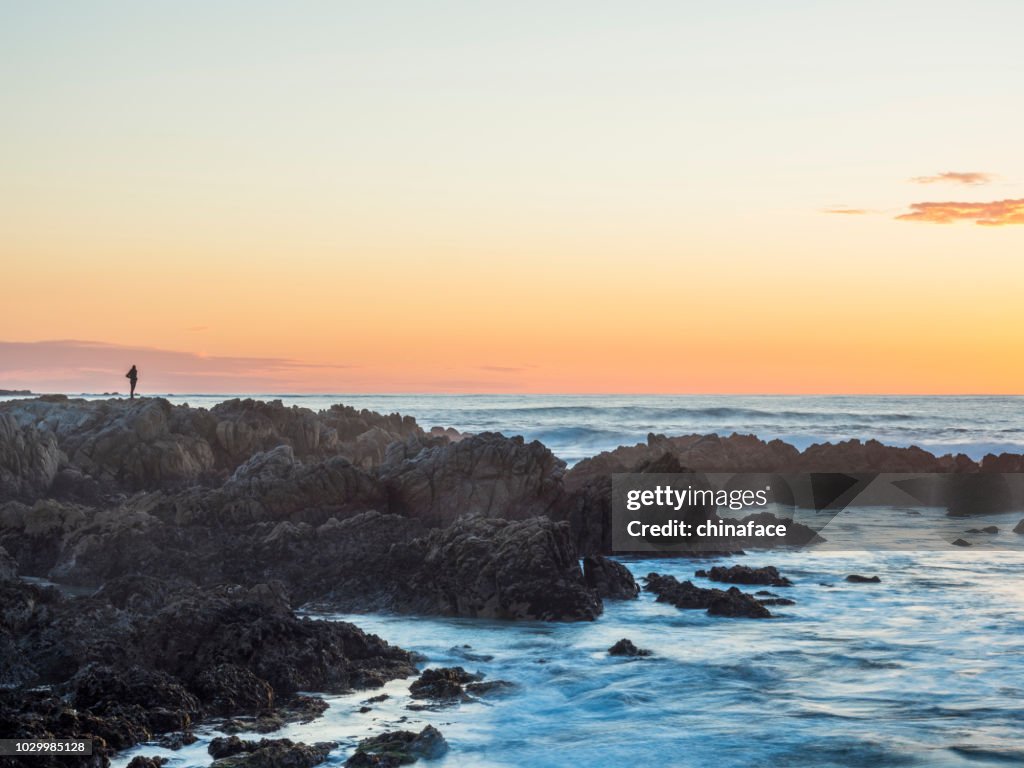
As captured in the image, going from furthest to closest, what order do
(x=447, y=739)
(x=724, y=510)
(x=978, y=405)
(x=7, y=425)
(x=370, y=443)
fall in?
1. (x=978, y=405)
2. (x=370, y=443)
3. (x=724, y=510)
4. (x=7, y=425)
5. (x=447, y=739)

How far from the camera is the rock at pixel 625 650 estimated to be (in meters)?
16.2

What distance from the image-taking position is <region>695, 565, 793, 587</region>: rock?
22.8 m

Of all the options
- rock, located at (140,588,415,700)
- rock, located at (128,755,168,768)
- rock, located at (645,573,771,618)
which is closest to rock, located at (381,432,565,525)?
rock, located at (645,573,771,618)

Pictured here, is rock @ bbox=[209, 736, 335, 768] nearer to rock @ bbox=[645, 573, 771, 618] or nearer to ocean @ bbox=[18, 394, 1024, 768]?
ocean @ bbox=[18, 394, 1024, 768]

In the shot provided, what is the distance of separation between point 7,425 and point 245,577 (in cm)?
1543

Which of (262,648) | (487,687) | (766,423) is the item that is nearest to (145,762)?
(262,648)

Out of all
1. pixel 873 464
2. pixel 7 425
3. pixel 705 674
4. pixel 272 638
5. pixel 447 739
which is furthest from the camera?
pixel 873 464

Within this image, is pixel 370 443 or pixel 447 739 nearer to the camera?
pixel 447 739

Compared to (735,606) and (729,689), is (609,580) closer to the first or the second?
(735,606)

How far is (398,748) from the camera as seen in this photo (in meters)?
11.4

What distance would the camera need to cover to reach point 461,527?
2072 centimetres

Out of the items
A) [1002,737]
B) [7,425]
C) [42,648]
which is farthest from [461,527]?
[7,425]

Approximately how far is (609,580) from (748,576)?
13.1ft

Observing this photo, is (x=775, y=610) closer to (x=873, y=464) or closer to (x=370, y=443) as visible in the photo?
(x=370, y=443)
